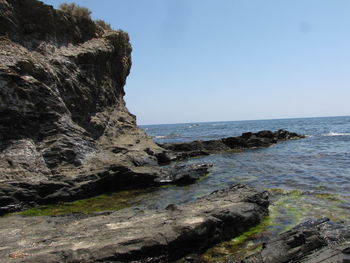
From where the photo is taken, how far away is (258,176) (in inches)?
792

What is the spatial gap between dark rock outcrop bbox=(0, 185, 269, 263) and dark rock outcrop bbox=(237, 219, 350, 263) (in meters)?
1.69

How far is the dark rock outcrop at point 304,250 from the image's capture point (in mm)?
6858

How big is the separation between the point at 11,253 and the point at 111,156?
1354 centimetres

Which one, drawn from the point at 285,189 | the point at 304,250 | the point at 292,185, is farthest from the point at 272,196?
the point at 304,250

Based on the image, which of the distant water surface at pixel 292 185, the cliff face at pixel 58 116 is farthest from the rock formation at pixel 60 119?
the distant water surface at pixel 292 185

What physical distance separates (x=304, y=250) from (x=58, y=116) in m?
14.9

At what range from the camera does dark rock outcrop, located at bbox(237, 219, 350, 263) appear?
6858mm

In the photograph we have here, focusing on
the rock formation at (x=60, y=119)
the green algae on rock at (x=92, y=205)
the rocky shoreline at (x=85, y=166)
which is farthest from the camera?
the rock formation at (x=60, y=119)

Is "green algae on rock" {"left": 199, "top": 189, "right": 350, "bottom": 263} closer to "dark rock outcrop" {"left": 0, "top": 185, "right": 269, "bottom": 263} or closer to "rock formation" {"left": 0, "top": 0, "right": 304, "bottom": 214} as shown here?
"dark rock outcrop" {"left": 0, "top": 185, "right": 269, "bottom": 263}

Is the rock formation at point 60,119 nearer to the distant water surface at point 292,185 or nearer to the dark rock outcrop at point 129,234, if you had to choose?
the distant water surface at point 292,185

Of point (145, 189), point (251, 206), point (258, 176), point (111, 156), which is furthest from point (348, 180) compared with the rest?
point (111, 156)

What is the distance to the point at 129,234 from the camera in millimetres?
8148

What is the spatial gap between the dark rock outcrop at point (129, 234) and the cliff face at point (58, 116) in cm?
508

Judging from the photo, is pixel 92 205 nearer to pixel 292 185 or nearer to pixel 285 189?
pixel 285 189
